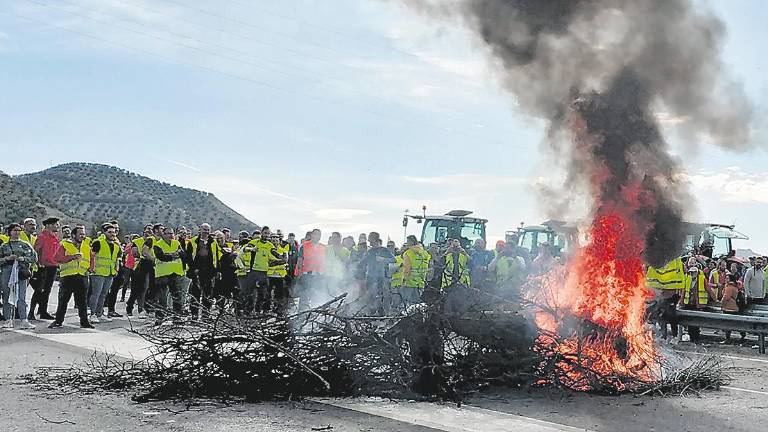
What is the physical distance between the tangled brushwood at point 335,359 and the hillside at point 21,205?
43.5m

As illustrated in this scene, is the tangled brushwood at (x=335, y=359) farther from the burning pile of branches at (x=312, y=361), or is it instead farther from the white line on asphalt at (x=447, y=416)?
the white line on asphalt at (x=447, y=416)

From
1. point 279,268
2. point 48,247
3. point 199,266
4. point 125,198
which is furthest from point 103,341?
point 125,198

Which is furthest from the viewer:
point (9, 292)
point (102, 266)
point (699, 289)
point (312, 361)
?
point (699, 289)

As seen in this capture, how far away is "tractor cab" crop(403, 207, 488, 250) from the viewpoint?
22.5 m

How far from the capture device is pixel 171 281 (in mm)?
14164

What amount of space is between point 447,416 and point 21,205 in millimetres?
51652

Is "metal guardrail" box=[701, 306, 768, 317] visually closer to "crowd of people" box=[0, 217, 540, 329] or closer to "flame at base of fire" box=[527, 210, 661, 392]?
"crowd of people" box=[0, 217, 540, 329]

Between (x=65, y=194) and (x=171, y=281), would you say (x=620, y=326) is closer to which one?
(x=171, y=281)

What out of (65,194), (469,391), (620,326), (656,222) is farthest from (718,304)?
(65,194)

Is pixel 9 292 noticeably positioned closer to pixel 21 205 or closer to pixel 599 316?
pixel 599 316

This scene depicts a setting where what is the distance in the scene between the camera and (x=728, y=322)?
43.4ft

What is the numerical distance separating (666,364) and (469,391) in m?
2.69

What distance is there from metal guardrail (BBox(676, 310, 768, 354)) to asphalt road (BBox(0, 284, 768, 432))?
181 inches

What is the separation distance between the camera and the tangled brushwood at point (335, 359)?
24.5ft
